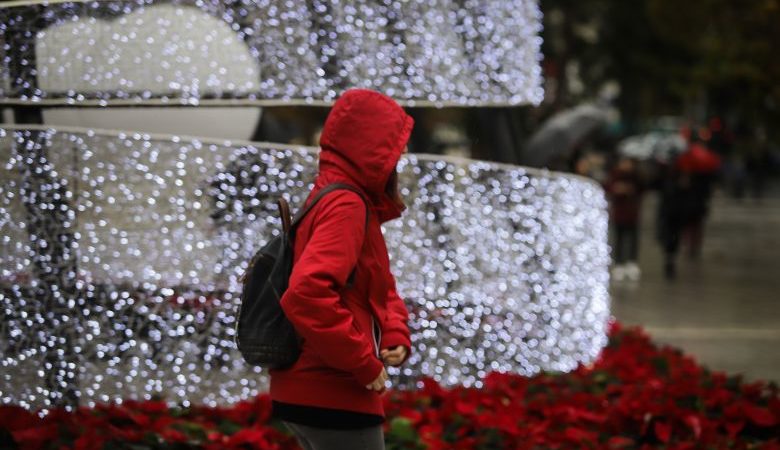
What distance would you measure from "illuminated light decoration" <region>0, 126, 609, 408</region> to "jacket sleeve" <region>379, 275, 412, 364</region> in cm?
191

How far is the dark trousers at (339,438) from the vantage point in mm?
3006

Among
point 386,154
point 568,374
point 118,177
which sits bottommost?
point 568,374

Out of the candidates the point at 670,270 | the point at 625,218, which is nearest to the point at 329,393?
the point at 625,218

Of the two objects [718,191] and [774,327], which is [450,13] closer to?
[774,327]

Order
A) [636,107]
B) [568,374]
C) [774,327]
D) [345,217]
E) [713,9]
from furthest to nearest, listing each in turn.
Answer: [636,107] → [713,9] → [774,327] → [568,374] → [345,217]

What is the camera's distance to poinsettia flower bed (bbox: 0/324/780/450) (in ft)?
14.3

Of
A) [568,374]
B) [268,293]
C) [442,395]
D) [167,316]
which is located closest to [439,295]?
[442,395]

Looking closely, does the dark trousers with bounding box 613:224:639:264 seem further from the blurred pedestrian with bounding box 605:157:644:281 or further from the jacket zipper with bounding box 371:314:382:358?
the jacket zipper with bounding box 371:314:382:358

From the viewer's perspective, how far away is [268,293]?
2.99m

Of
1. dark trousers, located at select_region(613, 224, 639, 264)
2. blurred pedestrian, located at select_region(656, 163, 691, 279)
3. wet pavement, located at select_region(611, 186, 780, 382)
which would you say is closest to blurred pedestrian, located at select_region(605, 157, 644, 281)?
dark trousers, located at select_region(613, 224, 639, 264)

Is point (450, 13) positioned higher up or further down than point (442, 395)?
higher up

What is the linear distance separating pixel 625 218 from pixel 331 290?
1266 cm

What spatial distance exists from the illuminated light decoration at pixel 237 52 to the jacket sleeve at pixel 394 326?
2035mm

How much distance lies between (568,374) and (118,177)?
237 cm
